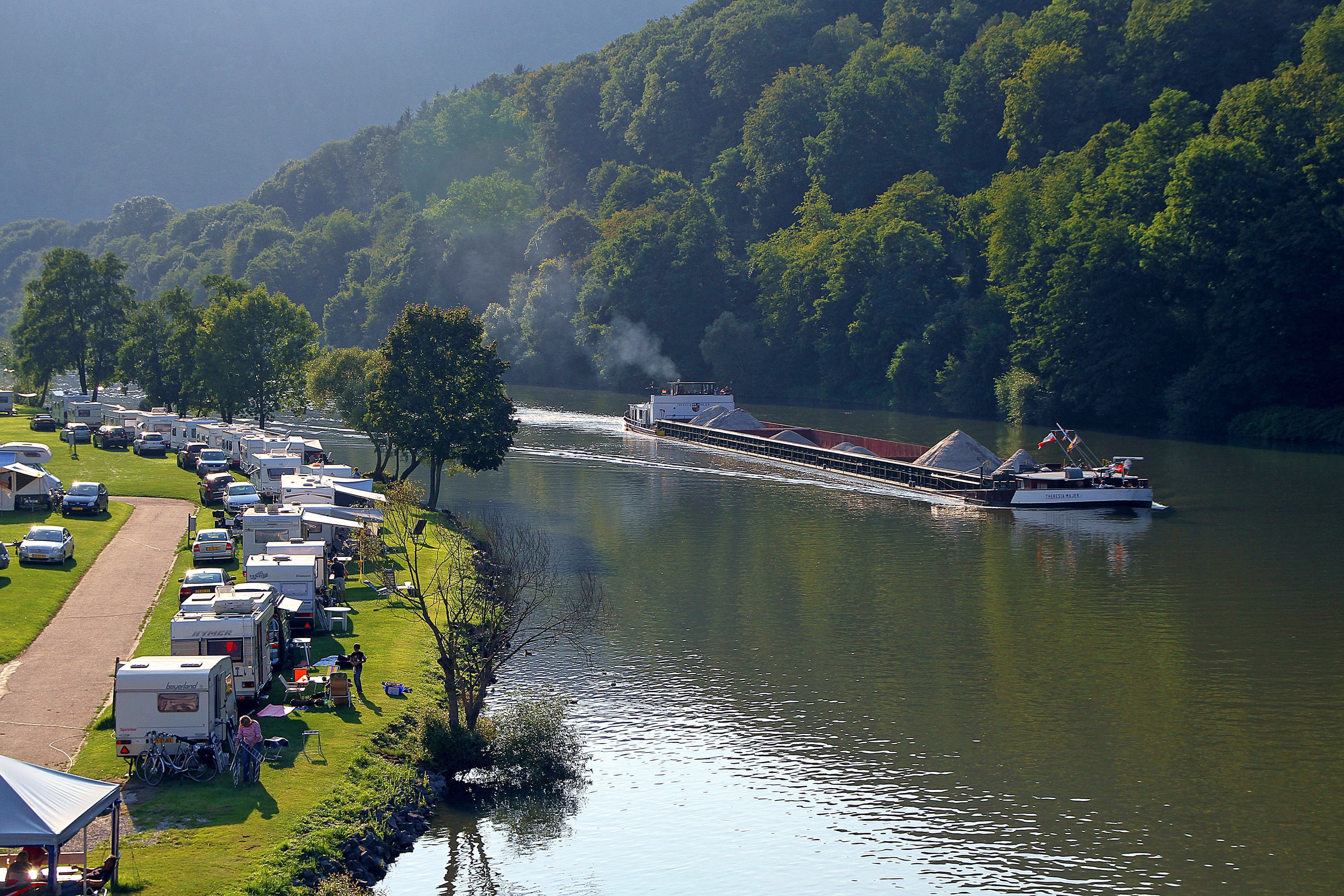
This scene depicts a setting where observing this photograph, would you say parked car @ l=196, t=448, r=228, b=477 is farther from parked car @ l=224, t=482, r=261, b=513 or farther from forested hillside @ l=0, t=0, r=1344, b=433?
forested hillside @ l=0, t=0, r=1344, b=433

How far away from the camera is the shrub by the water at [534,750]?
33.2 metres

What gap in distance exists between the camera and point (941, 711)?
39062mm

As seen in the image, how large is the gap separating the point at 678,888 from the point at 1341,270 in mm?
99171

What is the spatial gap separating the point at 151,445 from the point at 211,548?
48.1 metres

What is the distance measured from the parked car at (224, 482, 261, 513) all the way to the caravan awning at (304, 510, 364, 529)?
7.62 metres

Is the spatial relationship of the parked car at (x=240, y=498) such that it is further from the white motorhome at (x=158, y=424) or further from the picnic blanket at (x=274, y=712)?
the white motorhome at (x=158, y=424)

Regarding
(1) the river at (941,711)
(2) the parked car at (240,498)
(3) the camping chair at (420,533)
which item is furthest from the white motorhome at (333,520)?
(1) the river at (941,711)

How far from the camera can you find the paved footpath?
3083 cm

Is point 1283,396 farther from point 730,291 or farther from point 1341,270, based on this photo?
point 730,291

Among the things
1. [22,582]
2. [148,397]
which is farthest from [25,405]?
[22,582]

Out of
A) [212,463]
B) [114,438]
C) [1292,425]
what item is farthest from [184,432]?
[1292,425]

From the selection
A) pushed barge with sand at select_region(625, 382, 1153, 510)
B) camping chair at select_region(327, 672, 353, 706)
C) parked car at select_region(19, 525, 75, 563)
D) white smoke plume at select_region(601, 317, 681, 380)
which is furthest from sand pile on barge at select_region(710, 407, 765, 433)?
camping chair at select_region(327, 672, 353, 706)

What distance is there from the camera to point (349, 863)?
2711 cm

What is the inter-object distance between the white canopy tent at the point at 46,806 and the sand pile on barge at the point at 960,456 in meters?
66.4
